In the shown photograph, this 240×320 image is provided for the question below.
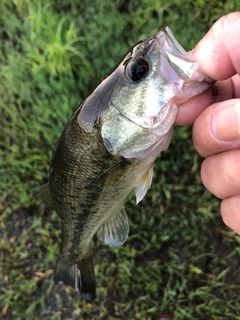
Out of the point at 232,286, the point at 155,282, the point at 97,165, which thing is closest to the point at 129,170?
the point at 97,165

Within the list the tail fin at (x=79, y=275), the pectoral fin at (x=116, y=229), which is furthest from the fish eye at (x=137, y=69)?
the tail fin at (x=79, y=275)

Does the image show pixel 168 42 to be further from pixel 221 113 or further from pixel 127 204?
pixel 127 204

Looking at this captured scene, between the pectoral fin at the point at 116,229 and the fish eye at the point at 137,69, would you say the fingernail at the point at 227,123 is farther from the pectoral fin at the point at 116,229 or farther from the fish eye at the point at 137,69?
the pectoral fin at the point at 116,229

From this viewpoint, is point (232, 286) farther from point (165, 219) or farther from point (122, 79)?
point (122, 79)

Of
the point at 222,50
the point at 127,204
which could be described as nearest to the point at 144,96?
the point at 222,50

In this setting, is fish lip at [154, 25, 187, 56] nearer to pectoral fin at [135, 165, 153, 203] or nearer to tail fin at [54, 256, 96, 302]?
pectoral fin at [135, 165, 153, 203]

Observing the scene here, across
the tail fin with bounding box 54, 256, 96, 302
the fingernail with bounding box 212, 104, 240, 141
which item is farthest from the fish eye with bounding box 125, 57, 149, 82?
the tail fin with bounding box 54, 256, 96, 302
